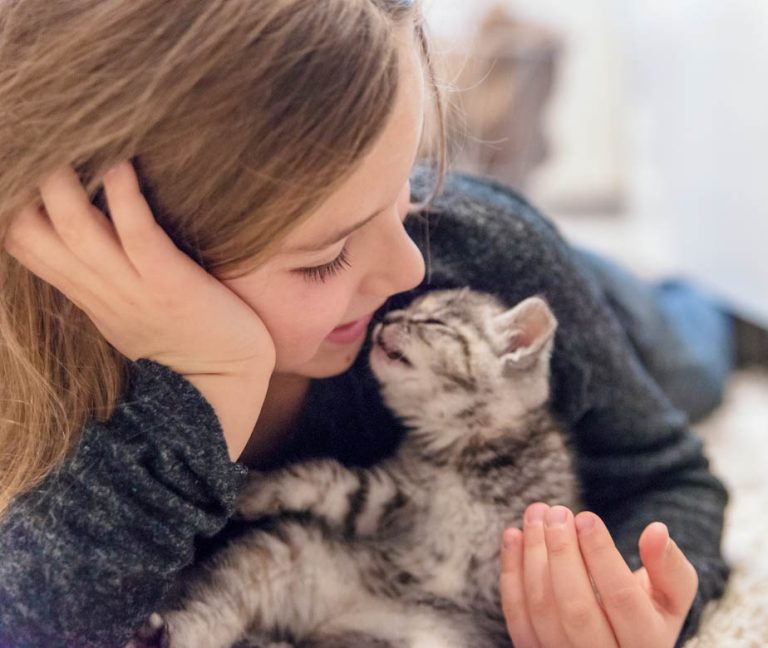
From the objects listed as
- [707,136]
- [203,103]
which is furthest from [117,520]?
[707,136]

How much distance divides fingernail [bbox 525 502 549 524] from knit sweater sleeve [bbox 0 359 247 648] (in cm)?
28

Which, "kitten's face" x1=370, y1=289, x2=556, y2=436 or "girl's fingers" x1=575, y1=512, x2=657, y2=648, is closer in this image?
"girl's fingers" x1=575, y1=512, x2=657, y2=648

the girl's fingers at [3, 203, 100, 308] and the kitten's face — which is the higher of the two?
the girl's fingers at [3, 203, 100, 308]

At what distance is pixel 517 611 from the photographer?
2.88 ft

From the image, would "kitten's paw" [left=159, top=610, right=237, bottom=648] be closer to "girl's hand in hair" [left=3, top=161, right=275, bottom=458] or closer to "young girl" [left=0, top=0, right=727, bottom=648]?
"young girl" [left=0, top=0, right=727, bottom=648]

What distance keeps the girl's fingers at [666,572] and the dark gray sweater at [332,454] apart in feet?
0.35

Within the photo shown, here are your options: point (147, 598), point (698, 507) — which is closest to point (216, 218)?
point (147, 598)

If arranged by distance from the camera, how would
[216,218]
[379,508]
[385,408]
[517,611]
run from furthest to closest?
[385,408]
[379,508]
[517,611]
[216,218]

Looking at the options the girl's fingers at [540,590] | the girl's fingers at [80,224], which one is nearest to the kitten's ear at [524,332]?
the girl's fingers at [540,590]

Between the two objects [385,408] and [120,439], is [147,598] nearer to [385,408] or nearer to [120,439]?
[120,439]

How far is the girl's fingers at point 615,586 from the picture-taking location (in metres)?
0.82

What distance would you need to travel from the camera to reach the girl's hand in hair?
74 centimetres

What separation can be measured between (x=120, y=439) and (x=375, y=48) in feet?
1.29

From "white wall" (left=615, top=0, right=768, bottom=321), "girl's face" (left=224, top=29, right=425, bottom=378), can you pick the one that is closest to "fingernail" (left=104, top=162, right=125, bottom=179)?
"girl's face" (left=224, top=29, right=425, bottom=378)
